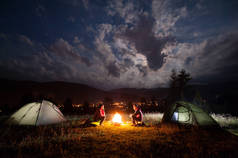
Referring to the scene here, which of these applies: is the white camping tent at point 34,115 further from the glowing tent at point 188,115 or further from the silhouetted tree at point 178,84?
the silhouetted tree at point 178,84

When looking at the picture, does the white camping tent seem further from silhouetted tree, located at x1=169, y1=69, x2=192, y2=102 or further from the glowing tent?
silhouetted tree, located at x1=169, y1=69, x2=192, y2=102

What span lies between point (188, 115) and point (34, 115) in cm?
1176

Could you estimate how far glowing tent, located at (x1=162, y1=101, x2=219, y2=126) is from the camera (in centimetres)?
775

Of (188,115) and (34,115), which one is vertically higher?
(188,115)

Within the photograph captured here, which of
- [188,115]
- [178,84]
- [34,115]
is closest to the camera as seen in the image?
[188,115]

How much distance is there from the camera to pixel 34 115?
29.1ft

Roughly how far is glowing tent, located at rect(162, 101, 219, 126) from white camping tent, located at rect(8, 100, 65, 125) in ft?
31.9

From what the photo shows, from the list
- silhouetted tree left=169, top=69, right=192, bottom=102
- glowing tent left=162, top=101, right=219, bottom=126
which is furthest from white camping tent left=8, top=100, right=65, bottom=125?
silhouetted tree left=169, top=69, right=192, bottom=102

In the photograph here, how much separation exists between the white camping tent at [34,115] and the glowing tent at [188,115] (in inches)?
383

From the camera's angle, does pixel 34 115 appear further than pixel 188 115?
Yes

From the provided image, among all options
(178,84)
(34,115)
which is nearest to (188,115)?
(34,115)

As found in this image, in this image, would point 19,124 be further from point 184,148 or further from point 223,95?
point 223,95

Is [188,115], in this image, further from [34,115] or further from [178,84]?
[178,84]

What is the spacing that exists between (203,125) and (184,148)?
13.9 ft
